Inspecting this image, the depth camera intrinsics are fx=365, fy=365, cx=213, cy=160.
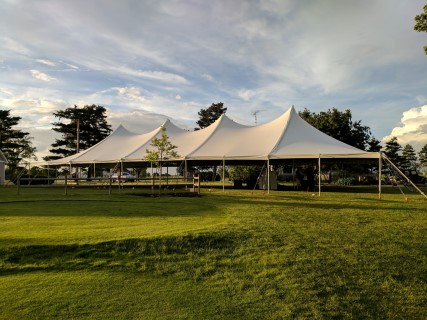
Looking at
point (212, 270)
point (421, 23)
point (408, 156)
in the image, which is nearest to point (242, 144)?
point (421, 23)

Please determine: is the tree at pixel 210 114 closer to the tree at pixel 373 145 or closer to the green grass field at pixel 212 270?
the tree at pixel 373 145

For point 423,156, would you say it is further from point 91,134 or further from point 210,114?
point 91,134

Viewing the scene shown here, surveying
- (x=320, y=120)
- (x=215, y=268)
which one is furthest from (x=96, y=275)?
(x=320, y=120)

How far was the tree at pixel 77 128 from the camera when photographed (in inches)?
1694

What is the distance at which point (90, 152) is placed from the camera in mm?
23719

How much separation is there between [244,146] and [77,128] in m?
29.8

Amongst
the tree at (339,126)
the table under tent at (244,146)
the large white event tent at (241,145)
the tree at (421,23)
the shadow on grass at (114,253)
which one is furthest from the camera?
the tree at (339,126)

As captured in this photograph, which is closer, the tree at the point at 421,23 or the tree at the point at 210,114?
the tree at the point at 421,23

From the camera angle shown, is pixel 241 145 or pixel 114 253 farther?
pixel 241 145

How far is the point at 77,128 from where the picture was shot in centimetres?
4206

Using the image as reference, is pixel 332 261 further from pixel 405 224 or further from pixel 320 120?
pixel 320 120

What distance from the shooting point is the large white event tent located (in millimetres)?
15791

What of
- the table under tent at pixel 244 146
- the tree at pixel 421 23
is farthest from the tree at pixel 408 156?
the tree at pixel 421 23

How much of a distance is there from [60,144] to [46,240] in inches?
1631
